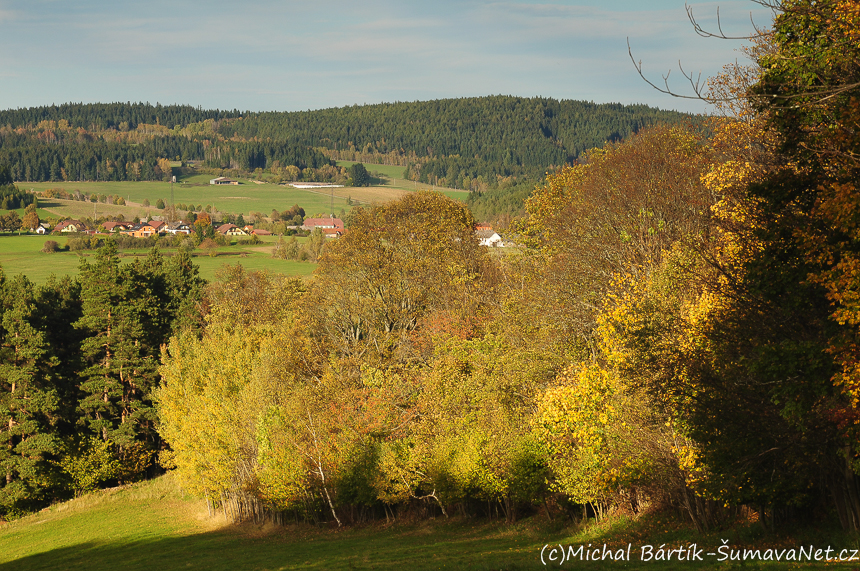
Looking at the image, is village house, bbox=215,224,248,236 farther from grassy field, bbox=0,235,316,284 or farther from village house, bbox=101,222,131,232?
village house, bbox=101,222,131,232

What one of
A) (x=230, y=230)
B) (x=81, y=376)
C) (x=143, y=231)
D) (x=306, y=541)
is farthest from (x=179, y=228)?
(x=306, y=541)

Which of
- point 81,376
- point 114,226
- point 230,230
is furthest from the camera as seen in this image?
point 230,230

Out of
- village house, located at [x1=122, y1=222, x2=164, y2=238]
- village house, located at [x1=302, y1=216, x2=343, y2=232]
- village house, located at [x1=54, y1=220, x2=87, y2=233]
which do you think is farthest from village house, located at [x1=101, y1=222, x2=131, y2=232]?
village house, located at [x1=302, y1=216, x2=343, y2=232]

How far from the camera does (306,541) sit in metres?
38.1

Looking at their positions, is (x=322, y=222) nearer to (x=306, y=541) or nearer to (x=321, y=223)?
(x=321, y=223)

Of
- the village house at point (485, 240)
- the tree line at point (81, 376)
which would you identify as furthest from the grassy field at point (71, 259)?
the village house at point (485, 240)

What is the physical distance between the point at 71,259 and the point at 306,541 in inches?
4768

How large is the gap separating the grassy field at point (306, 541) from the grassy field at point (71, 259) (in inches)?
2453

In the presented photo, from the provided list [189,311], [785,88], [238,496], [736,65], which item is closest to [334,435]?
[238,496]

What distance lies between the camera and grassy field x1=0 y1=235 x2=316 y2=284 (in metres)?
124

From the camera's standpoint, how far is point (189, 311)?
80.1 meters

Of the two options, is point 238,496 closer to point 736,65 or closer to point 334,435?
point 334,435

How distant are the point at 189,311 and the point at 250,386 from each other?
1540 inches

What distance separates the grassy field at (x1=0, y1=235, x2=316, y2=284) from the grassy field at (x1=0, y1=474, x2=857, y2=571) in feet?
204
